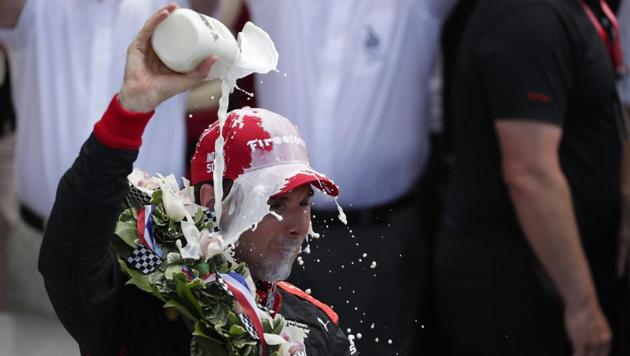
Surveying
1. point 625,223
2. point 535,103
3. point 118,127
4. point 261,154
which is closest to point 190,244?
point 261,154

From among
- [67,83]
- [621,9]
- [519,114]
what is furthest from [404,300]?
[621,9]

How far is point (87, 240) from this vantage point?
296cm

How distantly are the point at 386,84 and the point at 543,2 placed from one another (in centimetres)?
72

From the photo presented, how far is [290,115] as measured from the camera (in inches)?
220

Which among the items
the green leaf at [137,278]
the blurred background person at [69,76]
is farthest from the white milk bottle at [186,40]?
the blurred background person at [69,76]

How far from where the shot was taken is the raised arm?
293 centimetres

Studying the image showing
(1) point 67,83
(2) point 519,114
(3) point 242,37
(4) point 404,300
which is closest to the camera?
(3) point 242,37

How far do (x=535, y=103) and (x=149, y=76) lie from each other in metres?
2.40

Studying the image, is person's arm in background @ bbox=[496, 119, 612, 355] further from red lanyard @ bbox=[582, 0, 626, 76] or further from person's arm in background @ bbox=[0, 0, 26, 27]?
person's arm in background @ bbox=[0, 0, 26, 27]

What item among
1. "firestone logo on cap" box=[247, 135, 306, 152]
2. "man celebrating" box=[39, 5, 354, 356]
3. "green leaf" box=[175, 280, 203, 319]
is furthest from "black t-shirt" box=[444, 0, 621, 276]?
"green leaf" box=[175, 280, 203, 319]

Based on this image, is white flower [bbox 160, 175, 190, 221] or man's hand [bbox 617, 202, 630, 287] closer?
white flower [bbox 160, 175, 190, 221]

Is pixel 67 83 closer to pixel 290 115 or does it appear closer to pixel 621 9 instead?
pixel 290 115

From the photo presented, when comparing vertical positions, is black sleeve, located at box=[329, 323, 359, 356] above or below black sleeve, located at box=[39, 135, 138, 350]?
below

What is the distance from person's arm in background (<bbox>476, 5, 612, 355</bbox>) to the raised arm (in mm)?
2324
